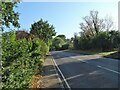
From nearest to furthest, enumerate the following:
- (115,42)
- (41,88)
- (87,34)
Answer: (41,88) < (115,42) < (87,34)

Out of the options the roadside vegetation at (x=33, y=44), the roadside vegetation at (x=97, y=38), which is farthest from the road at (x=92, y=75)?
the roadside vegetation at (x=97, y=38)

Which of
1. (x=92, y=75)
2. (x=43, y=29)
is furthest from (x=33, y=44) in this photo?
(x=43, y=29)

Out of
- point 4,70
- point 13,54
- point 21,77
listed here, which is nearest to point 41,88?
point 21,77

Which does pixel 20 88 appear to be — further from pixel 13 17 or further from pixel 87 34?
pixel 87 34

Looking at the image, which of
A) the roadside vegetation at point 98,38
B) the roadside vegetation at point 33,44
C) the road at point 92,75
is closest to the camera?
the roadside vegetation at point 33,44

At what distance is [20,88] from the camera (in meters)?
10.8

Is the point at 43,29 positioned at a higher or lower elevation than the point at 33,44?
higher

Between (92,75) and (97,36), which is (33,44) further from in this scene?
(97,36)

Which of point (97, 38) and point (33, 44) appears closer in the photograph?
point (33, 44)

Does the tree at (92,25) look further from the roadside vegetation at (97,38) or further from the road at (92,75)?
the road at (92,75)

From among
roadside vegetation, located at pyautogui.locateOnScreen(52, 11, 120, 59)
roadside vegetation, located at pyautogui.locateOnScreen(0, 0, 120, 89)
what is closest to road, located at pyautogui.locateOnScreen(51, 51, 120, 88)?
roadside vegetation, located at pyautogui.locateOnScreen(0, 0, 120, 89)

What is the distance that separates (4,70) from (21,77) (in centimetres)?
233

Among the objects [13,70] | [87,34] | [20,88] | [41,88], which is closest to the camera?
[13,70]

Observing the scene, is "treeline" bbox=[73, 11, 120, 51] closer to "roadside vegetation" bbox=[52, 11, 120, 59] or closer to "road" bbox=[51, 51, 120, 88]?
"roadside vegetation" bbox=[52, 11, 120, 59]
